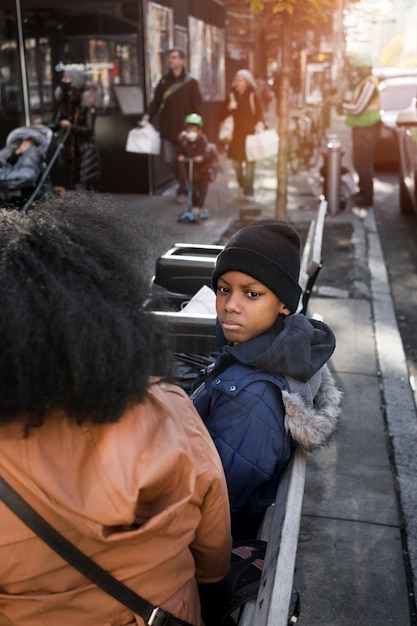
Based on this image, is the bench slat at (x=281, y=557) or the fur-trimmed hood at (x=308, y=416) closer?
the bench slat at (x=281, y=557)

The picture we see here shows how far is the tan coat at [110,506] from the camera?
4.78 feet

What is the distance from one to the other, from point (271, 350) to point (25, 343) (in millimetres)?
1034

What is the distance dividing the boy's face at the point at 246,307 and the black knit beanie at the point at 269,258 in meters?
0.04

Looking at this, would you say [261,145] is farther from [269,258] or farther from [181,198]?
[269,258]

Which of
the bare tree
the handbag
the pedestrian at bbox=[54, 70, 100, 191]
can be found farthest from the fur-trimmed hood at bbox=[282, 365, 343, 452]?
the pedestrian at bbox=[54, 70, 100, 191]

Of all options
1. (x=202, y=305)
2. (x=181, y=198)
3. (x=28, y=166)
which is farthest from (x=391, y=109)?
(x=202, y=305)

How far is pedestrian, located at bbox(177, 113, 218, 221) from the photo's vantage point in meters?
10.4

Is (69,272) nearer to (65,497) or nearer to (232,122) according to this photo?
(65,497)

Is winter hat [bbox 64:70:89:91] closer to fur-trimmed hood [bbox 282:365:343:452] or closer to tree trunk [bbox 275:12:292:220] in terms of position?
tree trunk [bbox 275:12:292:220]

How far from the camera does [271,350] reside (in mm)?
2336

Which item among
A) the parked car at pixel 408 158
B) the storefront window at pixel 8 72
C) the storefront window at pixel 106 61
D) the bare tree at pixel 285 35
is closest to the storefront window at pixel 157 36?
the storefront window at pixel 106 61

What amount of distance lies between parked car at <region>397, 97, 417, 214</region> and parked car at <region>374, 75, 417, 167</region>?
4631 mm

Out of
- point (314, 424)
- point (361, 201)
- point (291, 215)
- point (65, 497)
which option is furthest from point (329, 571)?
point (361, 201)

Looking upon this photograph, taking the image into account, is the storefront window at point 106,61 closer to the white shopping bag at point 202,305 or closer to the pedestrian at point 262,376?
the white shopping bag at point 202,305
